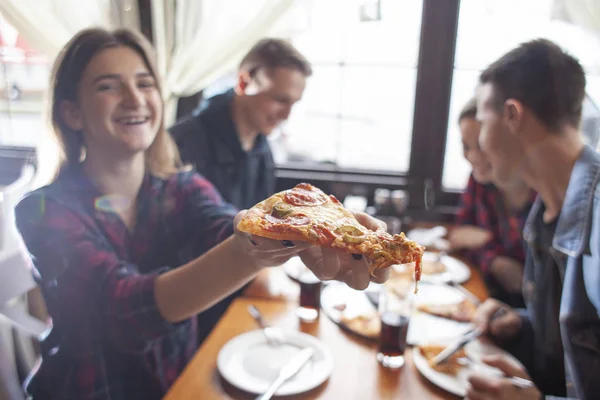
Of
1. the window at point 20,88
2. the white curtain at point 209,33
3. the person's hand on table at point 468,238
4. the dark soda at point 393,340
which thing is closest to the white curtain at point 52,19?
the window at point 20,88

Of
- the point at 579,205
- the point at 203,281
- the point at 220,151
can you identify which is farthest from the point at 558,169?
the point at 220,151

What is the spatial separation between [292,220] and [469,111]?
45.3 inches

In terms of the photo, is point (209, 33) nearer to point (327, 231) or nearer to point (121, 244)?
point (121, 244)

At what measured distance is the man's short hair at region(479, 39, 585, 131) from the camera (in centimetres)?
93

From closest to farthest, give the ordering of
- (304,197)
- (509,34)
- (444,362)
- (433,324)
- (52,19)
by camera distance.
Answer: (304,197), (52,19), (444,362), (509,34), (433,324)

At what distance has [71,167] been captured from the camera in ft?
3.41

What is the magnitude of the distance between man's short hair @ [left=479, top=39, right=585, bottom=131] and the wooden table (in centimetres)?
70

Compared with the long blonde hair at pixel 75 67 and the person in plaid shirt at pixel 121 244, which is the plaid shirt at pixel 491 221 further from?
the long blonde hair at pixel 75 67

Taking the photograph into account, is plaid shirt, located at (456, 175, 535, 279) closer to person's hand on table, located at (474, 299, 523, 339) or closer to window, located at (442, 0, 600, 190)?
window, located at (442, 0, 600, 190)

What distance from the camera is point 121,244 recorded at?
1.17m

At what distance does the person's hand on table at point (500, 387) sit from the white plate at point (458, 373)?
0.02 meters

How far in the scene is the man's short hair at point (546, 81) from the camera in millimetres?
928

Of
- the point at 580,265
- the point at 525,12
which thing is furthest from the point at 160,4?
the point at 580,265

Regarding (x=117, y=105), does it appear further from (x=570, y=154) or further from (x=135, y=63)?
(x=570, y=154)
